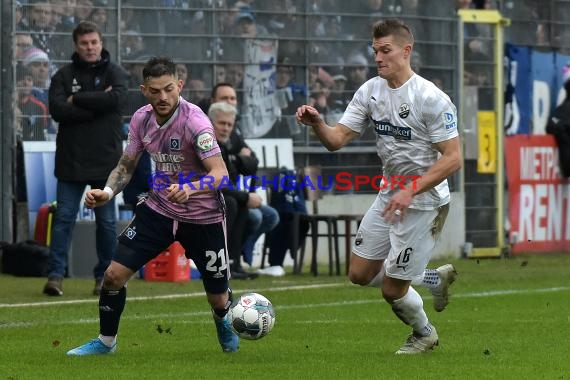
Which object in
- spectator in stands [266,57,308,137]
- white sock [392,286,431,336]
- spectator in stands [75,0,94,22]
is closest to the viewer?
white sock [392,286,431,336]

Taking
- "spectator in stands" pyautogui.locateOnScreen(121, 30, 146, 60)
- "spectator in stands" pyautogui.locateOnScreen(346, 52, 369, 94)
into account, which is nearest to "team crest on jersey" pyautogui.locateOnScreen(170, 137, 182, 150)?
"spectator in stands" pyautogui.locateOnScreen(121, 30, 146, 60)

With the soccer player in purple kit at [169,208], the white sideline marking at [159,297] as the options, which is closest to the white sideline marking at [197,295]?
the white sideline marking at [159,297]

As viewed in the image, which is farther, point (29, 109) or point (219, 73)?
point (219, 73)

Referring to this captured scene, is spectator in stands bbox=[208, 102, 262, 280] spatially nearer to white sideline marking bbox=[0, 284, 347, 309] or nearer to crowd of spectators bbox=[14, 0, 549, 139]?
white sideline marking bbox=[0, 284, 347, 309]

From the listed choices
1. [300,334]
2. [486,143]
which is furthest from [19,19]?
[300,334]

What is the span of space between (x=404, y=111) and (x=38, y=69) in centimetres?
867

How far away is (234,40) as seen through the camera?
64.1ft

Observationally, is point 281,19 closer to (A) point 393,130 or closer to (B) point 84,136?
(B) point 84,136

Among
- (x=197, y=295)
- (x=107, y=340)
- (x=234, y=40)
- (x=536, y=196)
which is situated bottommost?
(x=197, y=295)

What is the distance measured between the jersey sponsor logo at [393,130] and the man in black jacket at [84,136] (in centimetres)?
519

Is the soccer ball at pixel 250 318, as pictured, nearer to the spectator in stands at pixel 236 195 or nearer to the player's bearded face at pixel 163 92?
the player's bearded face at pixel 163 92

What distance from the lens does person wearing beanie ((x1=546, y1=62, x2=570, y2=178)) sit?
76.6 feet

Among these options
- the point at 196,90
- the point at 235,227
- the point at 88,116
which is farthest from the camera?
the point at 196,90

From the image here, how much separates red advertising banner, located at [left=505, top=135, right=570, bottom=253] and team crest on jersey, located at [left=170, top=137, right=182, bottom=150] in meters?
13.3
